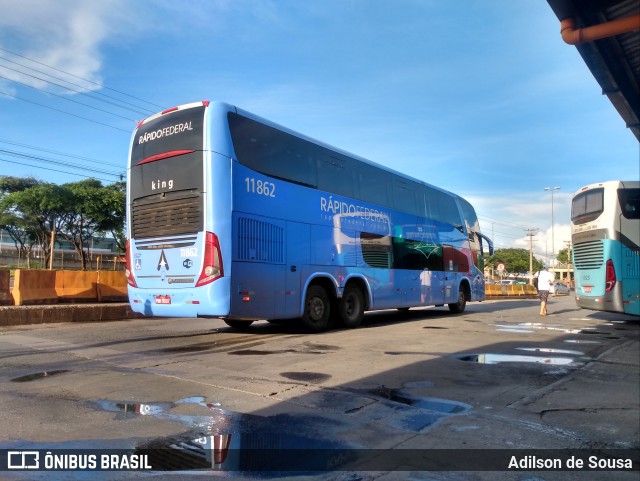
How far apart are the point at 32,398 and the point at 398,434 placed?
3.80m

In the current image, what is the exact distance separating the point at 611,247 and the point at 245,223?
11.3 m

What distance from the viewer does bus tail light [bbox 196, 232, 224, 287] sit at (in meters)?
8.42

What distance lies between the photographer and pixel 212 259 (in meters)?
8.42

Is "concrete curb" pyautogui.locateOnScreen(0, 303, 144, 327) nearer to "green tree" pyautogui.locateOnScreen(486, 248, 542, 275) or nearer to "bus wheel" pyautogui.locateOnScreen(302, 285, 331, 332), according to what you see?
"bus wheel" pyautogui.locateOnScreen(302, 285, 331, 332)

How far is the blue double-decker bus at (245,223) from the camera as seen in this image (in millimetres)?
8602

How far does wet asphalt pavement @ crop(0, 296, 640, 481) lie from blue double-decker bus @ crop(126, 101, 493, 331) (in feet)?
3.76

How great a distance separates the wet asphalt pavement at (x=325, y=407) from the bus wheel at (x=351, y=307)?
8.47ft

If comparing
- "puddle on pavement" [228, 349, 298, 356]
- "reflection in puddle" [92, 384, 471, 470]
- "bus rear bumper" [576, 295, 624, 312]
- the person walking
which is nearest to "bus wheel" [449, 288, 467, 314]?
the person walking

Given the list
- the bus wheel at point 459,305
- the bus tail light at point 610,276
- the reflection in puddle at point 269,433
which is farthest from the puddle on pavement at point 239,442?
the bus wheel at point 459,305

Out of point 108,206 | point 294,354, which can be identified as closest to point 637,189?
point 294,354

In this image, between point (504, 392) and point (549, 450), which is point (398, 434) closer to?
point (549, 450)

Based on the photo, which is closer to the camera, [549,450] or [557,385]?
[549,450]

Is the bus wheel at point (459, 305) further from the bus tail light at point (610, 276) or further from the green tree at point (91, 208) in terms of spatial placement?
the green tree at point (91, 208)

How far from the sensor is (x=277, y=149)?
32.4 ft
